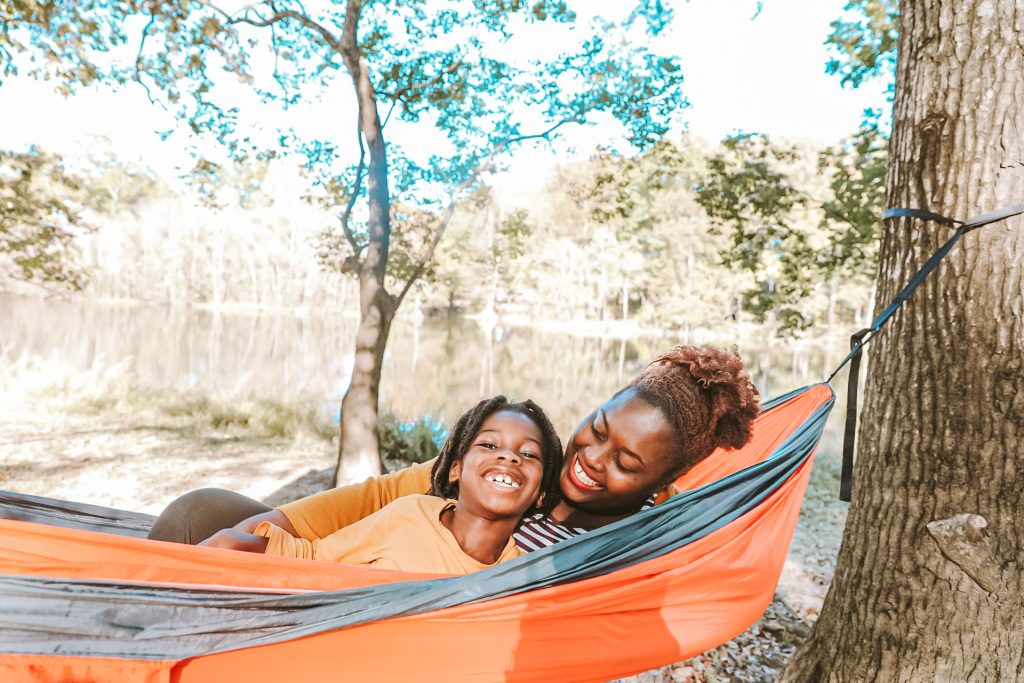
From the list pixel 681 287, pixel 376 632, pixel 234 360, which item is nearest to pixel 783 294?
pixel 376 632

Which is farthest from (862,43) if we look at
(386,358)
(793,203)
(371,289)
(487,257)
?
(487,257)

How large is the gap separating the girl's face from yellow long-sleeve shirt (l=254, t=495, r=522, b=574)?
0.10 m

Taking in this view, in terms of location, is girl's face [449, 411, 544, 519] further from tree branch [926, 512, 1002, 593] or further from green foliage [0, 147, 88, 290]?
green foliage [0, 147, 88, 290]

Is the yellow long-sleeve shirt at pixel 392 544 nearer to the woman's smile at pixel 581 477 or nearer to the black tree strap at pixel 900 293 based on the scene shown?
the woman's smile at pixel 581 477

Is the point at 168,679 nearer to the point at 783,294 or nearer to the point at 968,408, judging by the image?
the point at 968,408

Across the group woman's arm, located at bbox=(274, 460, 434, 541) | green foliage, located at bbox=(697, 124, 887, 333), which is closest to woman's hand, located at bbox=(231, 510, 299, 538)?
woman's arm, located at bbox=(274, 460, 434, 541)

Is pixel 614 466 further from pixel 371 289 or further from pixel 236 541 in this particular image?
pixel 371 289

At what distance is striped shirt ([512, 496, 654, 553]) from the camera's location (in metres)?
1.39

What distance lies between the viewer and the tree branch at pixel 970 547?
54.3 inches

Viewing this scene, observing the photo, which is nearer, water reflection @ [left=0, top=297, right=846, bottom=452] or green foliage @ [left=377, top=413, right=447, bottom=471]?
green foliage @ [left=377, top=413, right=447, bottom=471]

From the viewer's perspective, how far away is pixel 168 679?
105 centimetres

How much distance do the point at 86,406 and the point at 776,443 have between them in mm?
7336

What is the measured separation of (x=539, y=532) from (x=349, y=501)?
436mm

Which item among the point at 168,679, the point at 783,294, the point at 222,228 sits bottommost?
the point at 168,679
